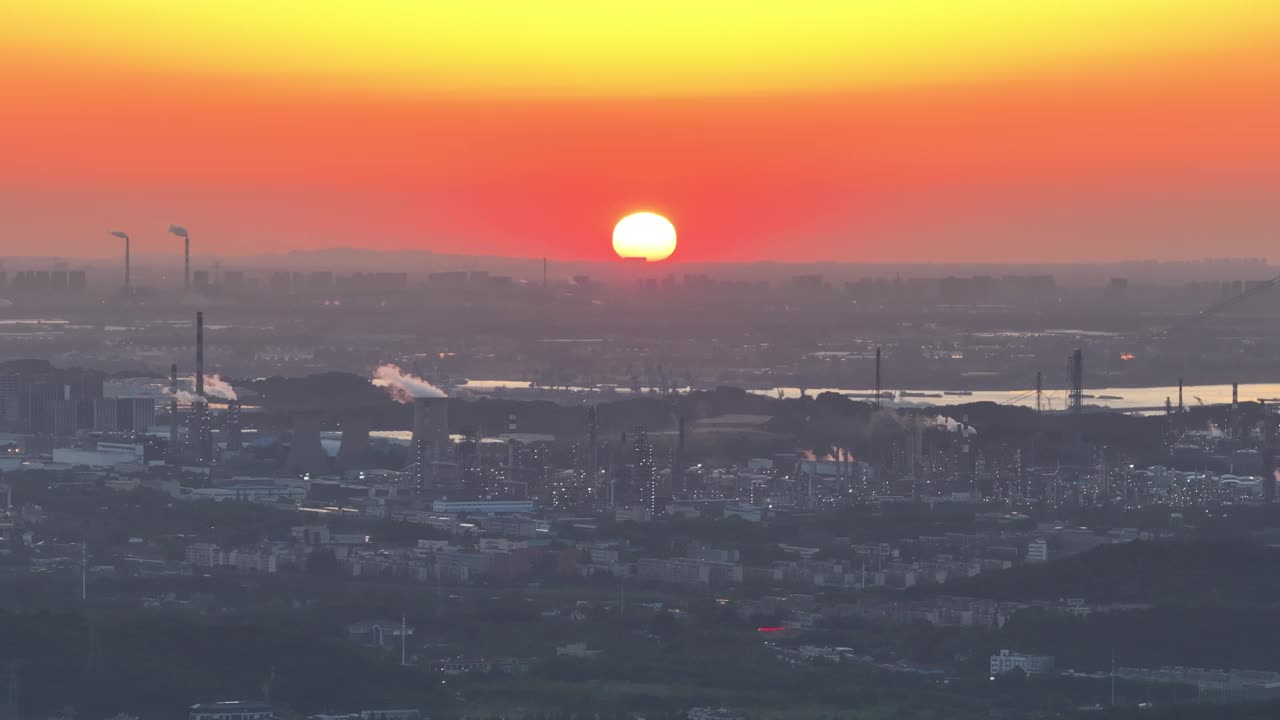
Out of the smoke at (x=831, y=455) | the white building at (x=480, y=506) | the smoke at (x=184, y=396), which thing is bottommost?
the white building at (x=480, y=506)

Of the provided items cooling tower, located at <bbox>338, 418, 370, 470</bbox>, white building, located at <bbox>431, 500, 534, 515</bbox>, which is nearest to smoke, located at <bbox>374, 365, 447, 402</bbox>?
cooling tower, located at <bbox>338, 418, 370, 470</bbox>

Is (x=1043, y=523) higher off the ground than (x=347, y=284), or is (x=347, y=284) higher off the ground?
(x=347, y=284)

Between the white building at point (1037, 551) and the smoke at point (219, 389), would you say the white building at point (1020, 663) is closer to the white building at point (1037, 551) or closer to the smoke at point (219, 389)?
the white building at point (1037, 551)

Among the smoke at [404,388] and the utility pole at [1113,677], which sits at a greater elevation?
the smoke at [404,388]

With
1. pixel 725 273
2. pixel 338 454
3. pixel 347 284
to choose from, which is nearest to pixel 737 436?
pixel 338 454

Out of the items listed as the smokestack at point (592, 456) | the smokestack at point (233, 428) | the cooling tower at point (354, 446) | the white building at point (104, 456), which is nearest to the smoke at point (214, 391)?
the smokestack at point (233, 428)

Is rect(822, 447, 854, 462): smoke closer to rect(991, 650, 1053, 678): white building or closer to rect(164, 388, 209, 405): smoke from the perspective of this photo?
rect(164, 388, 209, 405): smoke

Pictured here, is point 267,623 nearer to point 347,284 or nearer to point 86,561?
point 86,561
